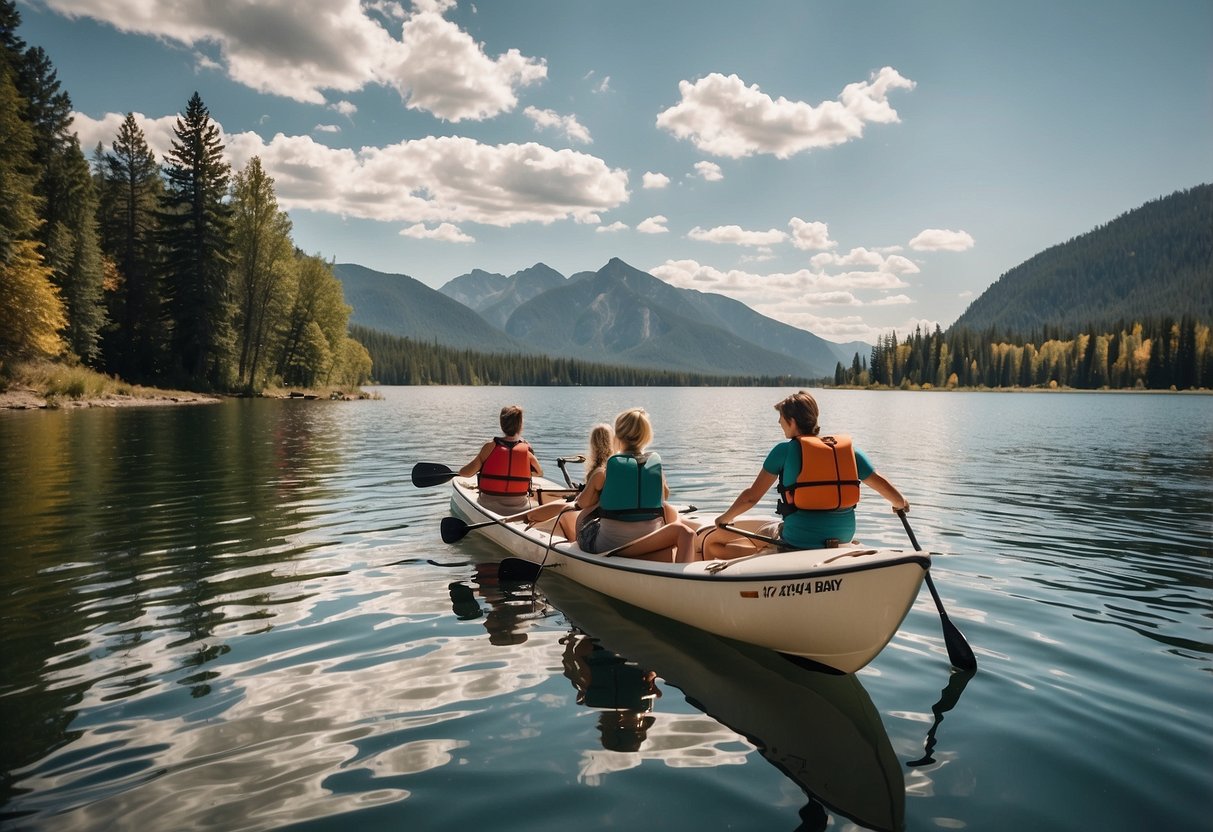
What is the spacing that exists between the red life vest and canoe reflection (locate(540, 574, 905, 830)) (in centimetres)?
374

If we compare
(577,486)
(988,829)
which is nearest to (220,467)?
(577,486)

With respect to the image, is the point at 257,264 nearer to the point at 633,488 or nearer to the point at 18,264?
the point at 18,264

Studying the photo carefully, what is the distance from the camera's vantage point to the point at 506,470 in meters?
11.6

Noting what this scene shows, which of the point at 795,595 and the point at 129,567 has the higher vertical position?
the point at 795,595

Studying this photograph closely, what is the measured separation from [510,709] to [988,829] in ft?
11.3

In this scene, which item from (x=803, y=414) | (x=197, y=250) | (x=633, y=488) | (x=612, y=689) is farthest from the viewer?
(x=197, y=250)

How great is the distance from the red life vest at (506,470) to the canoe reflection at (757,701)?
3739mm

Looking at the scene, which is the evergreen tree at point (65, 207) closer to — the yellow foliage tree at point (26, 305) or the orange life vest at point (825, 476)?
the yellow foliage tree at point (26, 305)

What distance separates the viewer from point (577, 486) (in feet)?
40.1

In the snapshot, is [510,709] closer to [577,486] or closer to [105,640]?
[105,640]

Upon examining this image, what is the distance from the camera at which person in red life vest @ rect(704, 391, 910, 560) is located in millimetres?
6820

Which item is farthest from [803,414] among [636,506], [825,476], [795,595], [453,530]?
[453,530]

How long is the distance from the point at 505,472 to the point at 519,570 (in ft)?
8.75

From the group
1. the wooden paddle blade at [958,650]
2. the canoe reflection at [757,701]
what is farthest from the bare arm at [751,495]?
the wooden paddle blade at [958,650]
